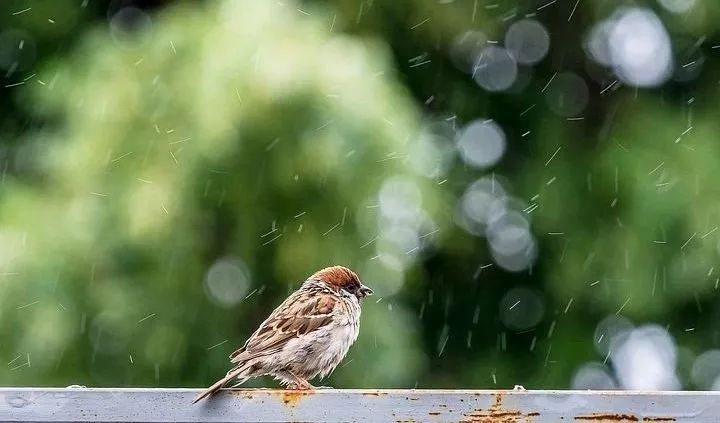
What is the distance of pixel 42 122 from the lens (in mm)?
6934

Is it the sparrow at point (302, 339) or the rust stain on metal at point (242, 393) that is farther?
the sparrow at point (302, 339)

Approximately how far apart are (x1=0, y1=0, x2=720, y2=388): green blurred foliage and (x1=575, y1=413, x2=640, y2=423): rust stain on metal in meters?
2.86

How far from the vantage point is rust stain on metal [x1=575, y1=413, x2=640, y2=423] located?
8.21 feet

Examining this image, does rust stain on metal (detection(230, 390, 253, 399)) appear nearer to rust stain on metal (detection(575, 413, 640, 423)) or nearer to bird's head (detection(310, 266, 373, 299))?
rust stain on metal (detection(575, 413, 640, 423))

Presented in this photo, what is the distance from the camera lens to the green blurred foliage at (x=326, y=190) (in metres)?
5.32

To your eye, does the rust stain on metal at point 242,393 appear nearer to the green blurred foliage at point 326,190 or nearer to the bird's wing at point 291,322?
the bird's wing at point 291,322

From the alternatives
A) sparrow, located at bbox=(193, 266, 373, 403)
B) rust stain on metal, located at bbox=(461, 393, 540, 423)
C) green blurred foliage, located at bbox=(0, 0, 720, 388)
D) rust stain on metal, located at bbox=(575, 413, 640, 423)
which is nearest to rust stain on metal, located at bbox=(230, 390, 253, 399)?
rust stain on metal, located at bbox=(461, 393, 540, 423)

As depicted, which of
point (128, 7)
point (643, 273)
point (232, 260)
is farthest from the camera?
point (128, 7)

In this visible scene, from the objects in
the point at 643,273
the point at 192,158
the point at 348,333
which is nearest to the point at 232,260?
the point at 192,158

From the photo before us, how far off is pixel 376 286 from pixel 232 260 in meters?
0.66

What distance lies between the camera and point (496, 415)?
251 centimetres

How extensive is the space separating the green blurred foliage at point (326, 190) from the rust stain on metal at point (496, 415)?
2799 mm

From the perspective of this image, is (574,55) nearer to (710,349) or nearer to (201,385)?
(710,349)

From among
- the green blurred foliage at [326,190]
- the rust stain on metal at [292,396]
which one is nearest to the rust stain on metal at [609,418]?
the rust stain on metal at [292,396]
